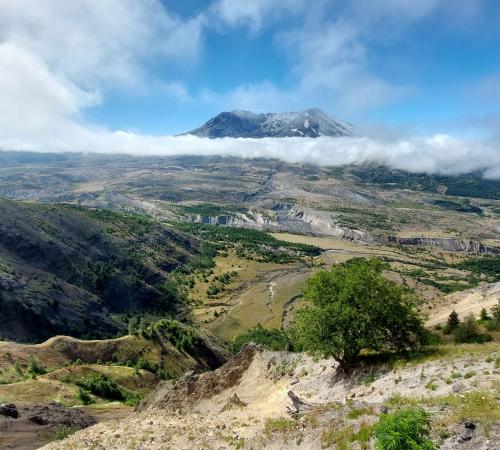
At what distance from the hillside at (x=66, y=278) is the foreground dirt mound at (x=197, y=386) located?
72.7 m

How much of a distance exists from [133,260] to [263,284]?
Result: 53854mm

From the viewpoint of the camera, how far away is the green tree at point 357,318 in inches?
1319

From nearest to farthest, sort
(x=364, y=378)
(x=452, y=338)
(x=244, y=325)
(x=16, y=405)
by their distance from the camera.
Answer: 1. (x=364, y=378)
2. (x=16, y=405)
3. (x=452, y=338)
4. (x=244, y=325)

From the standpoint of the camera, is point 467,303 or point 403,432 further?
point 467,303

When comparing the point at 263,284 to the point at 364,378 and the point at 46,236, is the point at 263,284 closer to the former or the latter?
the point at 46,236

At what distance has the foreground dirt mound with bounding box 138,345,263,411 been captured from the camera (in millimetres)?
43062

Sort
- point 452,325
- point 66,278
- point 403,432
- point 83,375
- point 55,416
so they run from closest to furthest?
point 403,432
point 55,416
point 452,325
point 83,375
point 66,278

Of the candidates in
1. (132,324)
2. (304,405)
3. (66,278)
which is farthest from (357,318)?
(66,278)

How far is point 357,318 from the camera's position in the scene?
33.2 m

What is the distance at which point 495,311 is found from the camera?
185 ft

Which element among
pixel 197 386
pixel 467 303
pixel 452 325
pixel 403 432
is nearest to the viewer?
pixel 403 432

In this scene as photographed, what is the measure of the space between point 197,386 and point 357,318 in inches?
754

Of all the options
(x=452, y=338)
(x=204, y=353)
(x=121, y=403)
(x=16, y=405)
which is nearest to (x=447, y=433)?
(x=452, y=338)

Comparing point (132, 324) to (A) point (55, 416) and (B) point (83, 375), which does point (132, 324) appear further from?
(A) point (55, 416)
